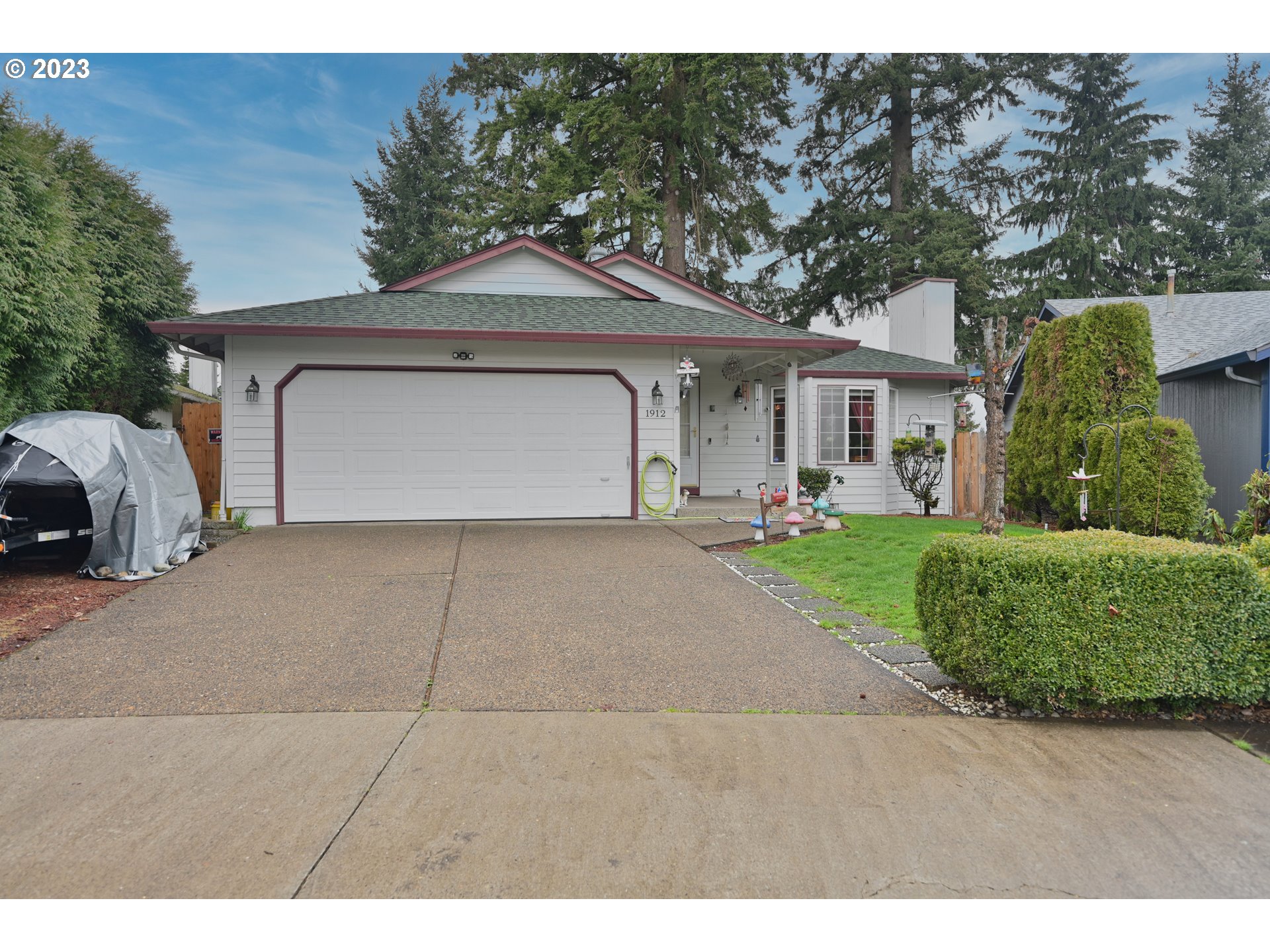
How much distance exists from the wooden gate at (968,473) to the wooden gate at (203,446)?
1342 centimetres

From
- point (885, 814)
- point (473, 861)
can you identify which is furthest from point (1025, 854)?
point (473, 861)

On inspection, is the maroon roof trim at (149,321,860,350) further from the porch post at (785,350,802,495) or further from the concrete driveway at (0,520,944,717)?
the concrete driveway at (0,520,944,717)

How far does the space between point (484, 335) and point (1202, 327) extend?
1295cm

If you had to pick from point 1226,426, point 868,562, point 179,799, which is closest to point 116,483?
point 179,799

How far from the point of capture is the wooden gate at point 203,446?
12.7m

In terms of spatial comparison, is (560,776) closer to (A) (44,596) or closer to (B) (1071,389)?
(A) (44,596)

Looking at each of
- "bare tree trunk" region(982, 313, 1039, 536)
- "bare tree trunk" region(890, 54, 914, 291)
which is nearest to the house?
"bare tree trunk" region(982, 313, 1039, 536)

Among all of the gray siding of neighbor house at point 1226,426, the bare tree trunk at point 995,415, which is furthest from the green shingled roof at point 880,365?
the bare tree trunk at point 995,415

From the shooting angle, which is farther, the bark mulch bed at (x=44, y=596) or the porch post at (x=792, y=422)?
the porch post at (x=792, y=422)

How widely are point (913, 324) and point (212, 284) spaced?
16436mm

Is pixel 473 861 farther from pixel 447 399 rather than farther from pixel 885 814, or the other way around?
pixel 447 399

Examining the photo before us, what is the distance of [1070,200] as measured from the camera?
995 inches

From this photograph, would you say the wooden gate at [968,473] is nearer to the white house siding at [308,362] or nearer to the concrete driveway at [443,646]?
the white house siding at [308,362]

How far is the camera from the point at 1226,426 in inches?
433
